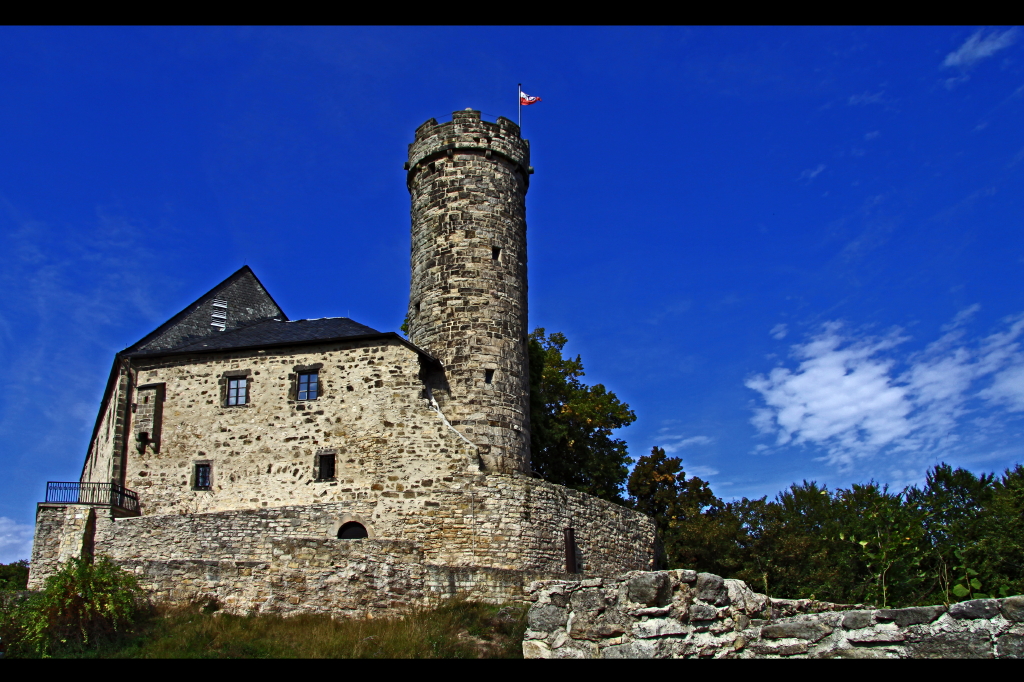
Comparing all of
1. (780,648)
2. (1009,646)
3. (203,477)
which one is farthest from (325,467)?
(1009,646)

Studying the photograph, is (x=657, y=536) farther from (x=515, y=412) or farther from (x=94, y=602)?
(x=94, y=602)

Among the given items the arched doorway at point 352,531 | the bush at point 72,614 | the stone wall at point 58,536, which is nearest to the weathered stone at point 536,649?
the bush at point 72,614

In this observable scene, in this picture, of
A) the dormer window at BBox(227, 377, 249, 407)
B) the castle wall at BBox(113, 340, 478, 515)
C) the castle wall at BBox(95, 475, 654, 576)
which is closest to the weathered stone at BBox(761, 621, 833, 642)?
the castle wall at BBox(95, 475, 654, 576)

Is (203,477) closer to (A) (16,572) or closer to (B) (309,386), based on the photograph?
(B) (309,386)

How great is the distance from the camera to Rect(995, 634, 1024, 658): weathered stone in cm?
783

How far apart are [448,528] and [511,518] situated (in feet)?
5.34

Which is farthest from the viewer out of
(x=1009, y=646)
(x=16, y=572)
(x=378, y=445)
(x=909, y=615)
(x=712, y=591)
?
(x=16, y=572)

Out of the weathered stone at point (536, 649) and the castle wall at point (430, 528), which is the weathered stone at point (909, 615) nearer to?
the weathered stone at point (536, 649)

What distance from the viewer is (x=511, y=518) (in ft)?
75.5

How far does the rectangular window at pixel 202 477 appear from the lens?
2531 centimetres

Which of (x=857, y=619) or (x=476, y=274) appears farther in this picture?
(x=476, y=274)

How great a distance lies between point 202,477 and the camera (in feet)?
83.6

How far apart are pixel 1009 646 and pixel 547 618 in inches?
179
